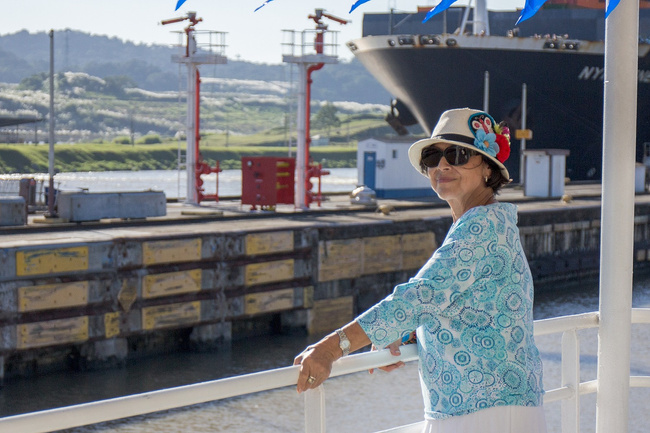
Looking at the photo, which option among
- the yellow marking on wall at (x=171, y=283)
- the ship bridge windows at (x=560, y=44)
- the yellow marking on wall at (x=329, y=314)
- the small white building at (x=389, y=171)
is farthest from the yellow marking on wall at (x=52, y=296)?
the ship bridge windows at (x=560, y=44)

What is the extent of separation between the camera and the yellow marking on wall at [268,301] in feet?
51.1

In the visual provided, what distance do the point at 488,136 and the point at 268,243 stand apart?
514 inches

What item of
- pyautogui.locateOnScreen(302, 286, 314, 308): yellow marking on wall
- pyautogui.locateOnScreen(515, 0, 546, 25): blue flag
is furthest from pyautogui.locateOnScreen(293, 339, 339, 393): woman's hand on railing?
pyautogui.locateOnScreen(302, 286, 314, 308): yellow marking on wall

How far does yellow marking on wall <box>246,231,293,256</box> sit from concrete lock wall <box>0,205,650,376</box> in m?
0.02

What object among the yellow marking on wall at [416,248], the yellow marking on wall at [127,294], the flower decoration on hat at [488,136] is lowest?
the yellow marking on wall at [127,294]

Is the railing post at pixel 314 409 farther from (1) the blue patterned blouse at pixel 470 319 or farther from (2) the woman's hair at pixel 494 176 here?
(2) the woman's hair at pixel 494 176

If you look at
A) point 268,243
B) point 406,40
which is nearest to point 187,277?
point 268,243

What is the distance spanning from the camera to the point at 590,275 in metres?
24.9

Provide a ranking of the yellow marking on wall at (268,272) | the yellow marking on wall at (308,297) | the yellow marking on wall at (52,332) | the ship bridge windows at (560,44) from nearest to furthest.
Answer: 1. the yellow marking on wall at (52,332)
2. the yellow marking on wall at (268,272)
3. the yellow marking on wall at (308,297)
4. the ship bridge windows at (560,44)

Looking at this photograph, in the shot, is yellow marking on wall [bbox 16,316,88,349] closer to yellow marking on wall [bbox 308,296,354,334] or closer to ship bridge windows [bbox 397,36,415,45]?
yellow marking on wall [bbox 308,296,354,334]

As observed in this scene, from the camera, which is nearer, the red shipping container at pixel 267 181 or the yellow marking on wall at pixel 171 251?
the yellow marking on wall at pixel 171 251

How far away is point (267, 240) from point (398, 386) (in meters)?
3.39

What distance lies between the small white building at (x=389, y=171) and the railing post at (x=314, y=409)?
2465 centimetres

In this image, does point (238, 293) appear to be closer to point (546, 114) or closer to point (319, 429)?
point (319, 429)
